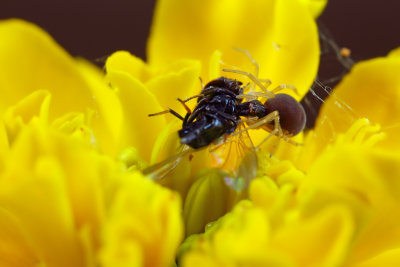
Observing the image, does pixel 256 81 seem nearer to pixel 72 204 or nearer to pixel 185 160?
pixel 185 160

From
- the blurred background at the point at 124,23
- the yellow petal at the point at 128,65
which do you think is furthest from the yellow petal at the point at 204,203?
the blurred background at the point at 124,23

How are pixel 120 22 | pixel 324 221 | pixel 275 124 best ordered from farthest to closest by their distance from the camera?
1. pixel 120 22
2. pixel 275 124
3. pixel 324 221

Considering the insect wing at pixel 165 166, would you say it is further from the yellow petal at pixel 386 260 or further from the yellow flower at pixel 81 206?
the yellow petal at pixel 386 260

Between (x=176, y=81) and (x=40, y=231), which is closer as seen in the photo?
(x=40, y=231)

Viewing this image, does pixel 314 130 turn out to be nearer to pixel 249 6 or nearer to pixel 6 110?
pixel 249 6

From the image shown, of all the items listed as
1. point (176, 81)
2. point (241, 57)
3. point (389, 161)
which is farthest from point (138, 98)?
point (389, 161)

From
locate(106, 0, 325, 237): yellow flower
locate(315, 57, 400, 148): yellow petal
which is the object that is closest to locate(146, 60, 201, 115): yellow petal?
locate(106, 0, 325, 237): yellow flower

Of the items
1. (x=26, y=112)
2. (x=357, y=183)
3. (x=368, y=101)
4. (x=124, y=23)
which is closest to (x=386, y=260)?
(x=357, y=183)
